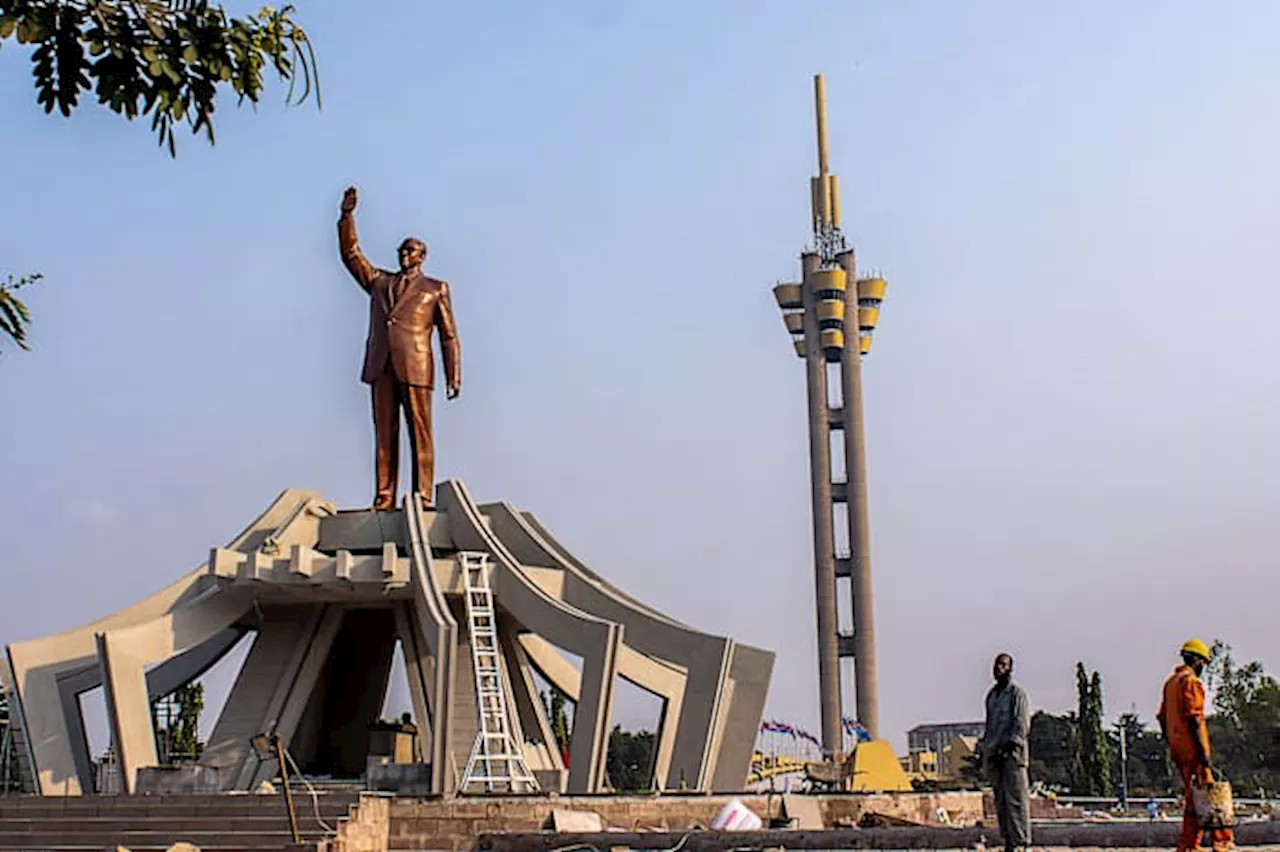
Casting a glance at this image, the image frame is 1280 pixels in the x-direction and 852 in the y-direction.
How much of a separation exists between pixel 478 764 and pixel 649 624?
9.59 feet

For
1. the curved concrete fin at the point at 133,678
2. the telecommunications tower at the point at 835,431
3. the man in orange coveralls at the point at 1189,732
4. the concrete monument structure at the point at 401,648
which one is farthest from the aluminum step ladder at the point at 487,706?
the telecommunications tower at the point at 835,431

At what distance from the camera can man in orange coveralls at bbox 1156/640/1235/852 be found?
285 inches

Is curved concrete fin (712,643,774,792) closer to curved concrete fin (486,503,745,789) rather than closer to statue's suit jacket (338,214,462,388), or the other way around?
curved concrete fin (486,503,745,789)

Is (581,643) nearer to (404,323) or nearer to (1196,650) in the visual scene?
(404,323)

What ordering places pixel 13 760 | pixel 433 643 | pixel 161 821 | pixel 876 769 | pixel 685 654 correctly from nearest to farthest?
pixel 161 821 → pixel 433 643 → pixel 685 654 → pixel 876 769 → pixel 13 760

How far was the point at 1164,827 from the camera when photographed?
975cm

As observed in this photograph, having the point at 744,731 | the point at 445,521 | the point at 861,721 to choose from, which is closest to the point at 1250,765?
the point at 861,721

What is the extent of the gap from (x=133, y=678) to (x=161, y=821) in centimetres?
504

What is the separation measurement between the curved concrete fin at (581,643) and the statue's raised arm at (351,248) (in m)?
4.27

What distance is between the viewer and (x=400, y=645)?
72.2 ft

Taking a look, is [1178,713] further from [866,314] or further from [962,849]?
[866,314]

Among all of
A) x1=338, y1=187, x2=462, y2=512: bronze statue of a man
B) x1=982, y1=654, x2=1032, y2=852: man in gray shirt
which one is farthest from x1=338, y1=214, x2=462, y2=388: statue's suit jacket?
x1=982, y1=654, x2=1032, y2=852: man in gray shirt

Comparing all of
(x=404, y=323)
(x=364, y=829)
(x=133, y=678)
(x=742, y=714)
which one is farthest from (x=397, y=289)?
(x=364, y=829)

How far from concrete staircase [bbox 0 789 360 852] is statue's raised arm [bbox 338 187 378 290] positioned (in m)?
9.41
